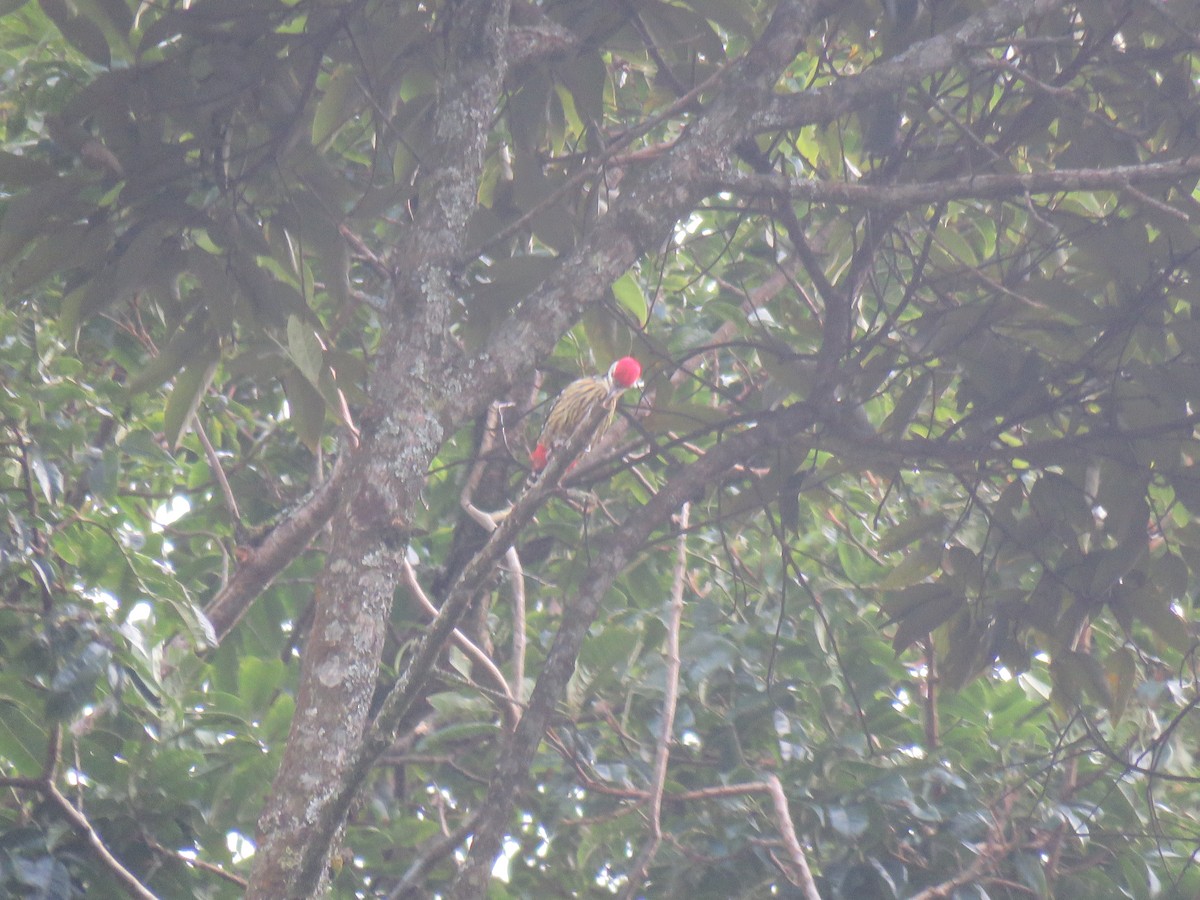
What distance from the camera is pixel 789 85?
4371mm

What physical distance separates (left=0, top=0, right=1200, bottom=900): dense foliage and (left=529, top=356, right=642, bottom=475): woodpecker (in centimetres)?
11

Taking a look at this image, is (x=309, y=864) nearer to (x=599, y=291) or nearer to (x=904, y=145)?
(x=599, y=291)

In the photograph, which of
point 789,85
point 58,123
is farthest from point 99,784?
Answer: point 789,85

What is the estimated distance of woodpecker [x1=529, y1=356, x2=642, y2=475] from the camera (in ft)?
9.68

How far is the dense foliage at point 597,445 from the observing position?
2.21 m

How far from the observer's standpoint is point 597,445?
3750mm

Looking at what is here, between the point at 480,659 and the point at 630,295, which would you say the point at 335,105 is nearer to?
the point at 630,295

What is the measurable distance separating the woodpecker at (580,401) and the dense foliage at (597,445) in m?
0.11

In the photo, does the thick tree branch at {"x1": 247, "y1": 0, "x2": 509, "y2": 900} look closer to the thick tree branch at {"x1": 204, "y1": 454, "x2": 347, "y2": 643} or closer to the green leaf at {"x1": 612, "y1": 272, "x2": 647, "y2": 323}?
the green leaf at {"x1": 612, "y1": 272, "x2": 647, "y2": 323}

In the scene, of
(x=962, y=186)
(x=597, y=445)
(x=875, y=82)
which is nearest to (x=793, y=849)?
(x=962, y=186)

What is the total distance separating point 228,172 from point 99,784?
1.37m

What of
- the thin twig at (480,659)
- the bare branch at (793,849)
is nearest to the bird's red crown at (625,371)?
the thin twig at (480,659)

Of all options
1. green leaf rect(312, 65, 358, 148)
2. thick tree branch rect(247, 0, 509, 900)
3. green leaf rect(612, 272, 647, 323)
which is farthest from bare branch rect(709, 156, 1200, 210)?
green leaf rect(312, 65, 358, 148)

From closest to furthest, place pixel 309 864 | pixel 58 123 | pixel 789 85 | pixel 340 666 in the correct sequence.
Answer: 1. pixel 309 864
2. pixel 340 666
3. pixel 58 123
4. pixel 789 85
